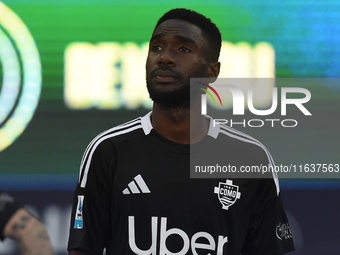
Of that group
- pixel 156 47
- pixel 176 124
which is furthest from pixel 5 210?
pixel 156 47

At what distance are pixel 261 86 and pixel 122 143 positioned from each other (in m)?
1.38

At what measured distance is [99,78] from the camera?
3.04 m

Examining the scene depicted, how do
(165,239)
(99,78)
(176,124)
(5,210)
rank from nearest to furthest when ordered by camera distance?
(5,210) < (165,239) < (176,124) < (99,78)

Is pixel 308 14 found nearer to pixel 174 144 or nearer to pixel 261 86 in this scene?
pixel 261 86

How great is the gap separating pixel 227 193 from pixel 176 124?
0.36 m

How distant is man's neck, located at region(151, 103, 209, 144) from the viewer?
2.04 m

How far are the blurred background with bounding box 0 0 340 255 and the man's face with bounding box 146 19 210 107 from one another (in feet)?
3.29

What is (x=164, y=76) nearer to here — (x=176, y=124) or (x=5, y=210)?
(x=176, y=124)

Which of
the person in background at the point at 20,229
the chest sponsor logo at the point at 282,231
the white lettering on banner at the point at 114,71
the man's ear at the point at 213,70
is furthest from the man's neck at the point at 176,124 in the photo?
the white lettering on banner at the point at 114,71

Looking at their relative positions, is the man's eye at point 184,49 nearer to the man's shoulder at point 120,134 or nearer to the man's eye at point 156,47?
the man's eye at point 156,47

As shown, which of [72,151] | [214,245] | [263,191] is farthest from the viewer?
[72,151]

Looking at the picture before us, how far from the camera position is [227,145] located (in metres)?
2.11

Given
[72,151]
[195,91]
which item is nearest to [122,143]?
[195,91]

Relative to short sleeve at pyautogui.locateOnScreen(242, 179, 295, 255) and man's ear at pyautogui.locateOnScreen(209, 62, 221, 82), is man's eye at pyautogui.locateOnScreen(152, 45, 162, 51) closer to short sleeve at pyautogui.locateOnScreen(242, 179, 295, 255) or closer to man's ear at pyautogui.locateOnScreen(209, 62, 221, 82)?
man's ear at pyautogui.locateOnScreen(209, 62, 221, 82)
